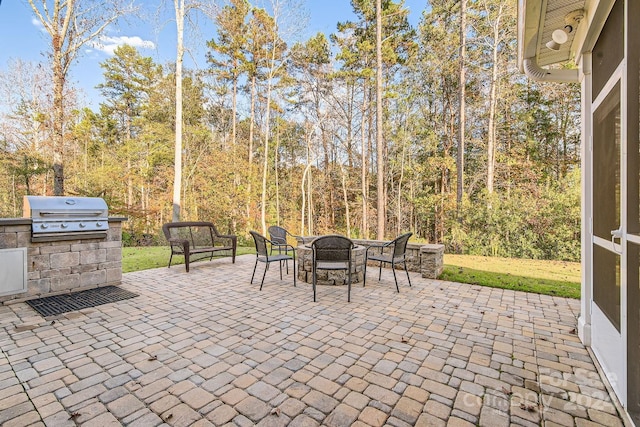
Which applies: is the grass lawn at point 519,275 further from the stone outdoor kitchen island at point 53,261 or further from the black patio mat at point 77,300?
the stone outdoor kitchen island at point 53,261

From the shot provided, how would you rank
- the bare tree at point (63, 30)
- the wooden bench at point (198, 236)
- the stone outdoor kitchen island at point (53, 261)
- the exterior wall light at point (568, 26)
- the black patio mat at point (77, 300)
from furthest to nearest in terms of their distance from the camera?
the bare tree at point (63, 30) → the wooden bench at point (198, 236) → the stone outdoor kitchen island at point (53, 261) → the black patio mat at point (77, 300) → the exterior wall light at point (568, 26)

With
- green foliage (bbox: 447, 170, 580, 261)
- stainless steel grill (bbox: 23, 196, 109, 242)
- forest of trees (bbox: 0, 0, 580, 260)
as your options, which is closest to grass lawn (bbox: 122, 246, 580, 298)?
green foliage (bbox: 447, 170, 580, 261)

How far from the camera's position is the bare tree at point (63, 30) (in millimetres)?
7930

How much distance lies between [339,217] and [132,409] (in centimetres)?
1464

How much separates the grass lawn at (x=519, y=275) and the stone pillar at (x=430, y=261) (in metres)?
0.17

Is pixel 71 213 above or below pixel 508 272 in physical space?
above

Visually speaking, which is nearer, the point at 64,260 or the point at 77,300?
the point at 77,300

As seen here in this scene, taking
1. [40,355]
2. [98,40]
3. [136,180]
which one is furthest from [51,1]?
[40,355]

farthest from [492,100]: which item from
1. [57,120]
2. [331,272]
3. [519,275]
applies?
[57,120]

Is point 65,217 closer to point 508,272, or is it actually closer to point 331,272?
point 331,272

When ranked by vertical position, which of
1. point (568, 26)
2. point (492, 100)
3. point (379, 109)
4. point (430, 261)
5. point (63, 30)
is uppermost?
point (63, 30)

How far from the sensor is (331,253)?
379 centimetres

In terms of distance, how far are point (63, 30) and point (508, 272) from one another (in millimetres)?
12272

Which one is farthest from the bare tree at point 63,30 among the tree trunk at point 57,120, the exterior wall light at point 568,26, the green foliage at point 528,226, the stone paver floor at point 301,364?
the green foliage at point 528,226
